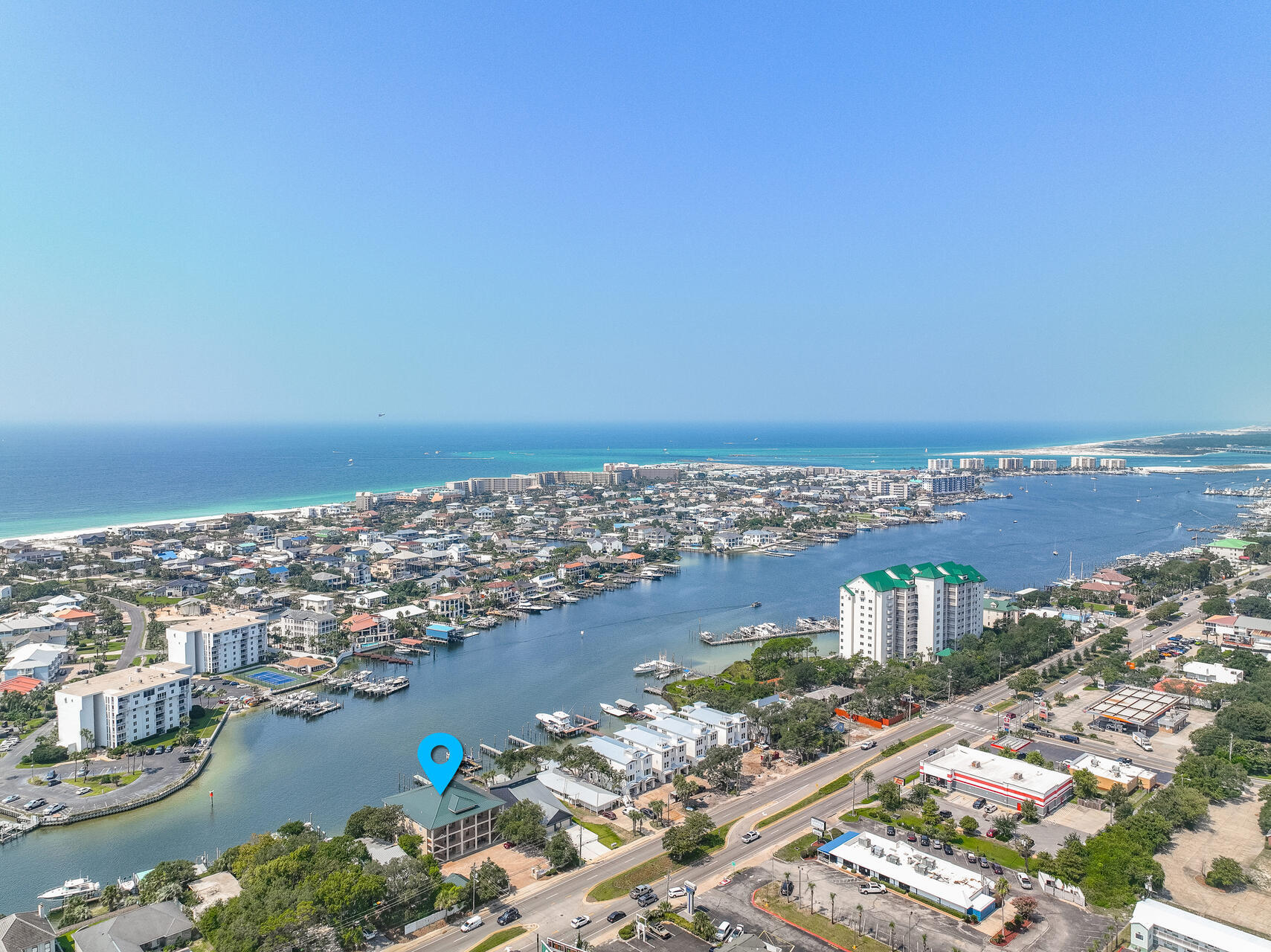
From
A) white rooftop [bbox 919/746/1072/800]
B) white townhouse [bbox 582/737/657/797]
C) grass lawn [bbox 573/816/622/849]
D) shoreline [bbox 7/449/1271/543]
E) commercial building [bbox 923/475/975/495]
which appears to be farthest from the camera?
commercial building [bbox 923/475/975/495]

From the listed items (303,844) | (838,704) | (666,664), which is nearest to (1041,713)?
(838,704)

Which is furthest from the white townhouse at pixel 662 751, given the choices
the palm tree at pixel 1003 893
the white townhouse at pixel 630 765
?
the palm tree at pixel 1003 893

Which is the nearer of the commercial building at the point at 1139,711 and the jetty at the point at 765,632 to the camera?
the commercial building at the point at 1139,711

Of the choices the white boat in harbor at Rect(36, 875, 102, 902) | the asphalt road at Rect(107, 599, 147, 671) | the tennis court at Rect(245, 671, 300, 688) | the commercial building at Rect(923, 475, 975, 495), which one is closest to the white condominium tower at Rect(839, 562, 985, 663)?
the tennis court at Rect(245, 671, 300, 688)

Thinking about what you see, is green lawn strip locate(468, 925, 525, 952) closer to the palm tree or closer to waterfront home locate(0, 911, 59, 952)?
waterfront home locate(0, 911, 59, 952)

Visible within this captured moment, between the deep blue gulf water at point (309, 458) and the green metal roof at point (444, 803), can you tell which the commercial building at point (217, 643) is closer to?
the green metal roof at point (444, 803)

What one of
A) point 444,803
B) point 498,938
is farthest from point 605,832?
point 498,938

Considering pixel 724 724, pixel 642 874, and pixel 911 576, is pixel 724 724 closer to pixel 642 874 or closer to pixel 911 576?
pixel 642 874
